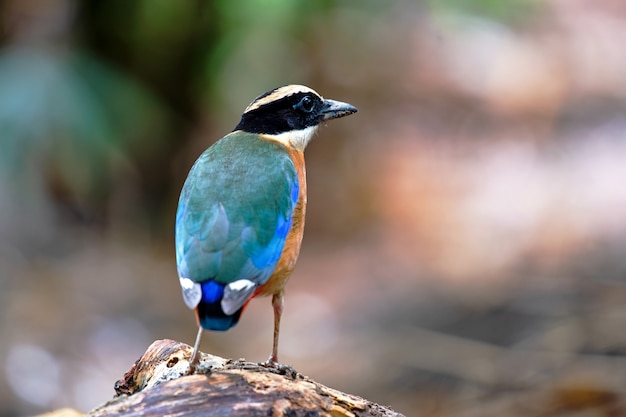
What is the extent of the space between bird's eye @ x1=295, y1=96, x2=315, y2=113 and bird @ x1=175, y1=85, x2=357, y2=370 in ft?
0.05

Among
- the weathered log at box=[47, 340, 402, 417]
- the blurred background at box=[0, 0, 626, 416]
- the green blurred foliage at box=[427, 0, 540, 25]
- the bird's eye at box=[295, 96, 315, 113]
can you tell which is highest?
the green blurred foliage at box=[427, 0, 540, 25]

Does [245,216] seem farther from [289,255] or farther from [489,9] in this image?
[489,9]

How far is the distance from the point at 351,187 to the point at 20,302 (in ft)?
17.3

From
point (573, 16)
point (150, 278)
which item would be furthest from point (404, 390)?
point (573, 16)

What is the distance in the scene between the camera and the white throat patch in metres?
5.98

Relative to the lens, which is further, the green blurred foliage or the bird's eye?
the green blurred foliage

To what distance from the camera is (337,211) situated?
14102 mm

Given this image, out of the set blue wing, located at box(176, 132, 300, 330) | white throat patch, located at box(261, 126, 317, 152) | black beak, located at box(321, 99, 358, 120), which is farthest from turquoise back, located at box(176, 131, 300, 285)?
black beak, located at box(321, 99, 358, 120)

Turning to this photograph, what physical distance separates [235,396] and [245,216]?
3.28 feet

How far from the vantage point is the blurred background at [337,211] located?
32.4 ft

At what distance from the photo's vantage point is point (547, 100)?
56.2 ft

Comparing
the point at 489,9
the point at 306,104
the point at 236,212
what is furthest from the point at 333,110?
the point at 489,9

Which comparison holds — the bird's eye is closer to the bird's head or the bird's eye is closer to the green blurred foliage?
the bird's head

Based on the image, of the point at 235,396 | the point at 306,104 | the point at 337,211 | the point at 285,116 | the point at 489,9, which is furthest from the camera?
the point at 337,211
